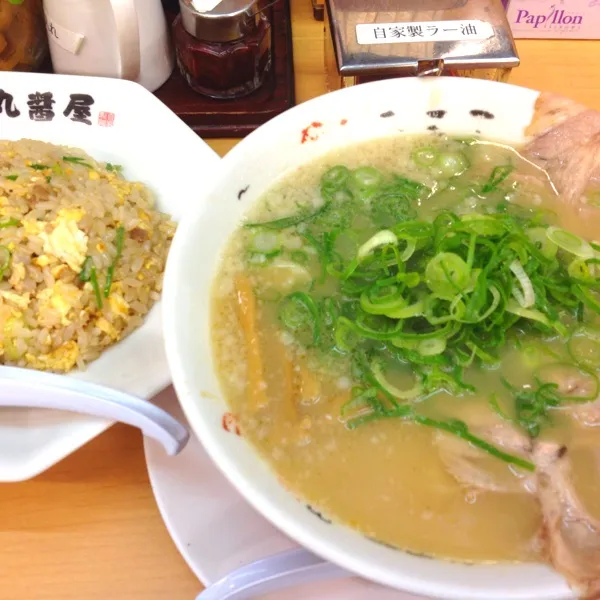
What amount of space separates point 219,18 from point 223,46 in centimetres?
9

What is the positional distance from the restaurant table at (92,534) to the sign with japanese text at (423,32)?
1.13 meters

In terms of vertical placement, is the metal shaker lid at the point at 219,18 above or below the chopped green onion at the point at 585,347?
above

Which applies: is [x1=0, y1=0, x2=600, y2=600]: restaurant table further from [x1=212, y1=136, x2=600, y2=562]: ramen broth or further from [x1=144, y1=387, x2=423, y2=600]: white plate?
[x1=212, y1=136, x2=600, y2=562]: ramen broth

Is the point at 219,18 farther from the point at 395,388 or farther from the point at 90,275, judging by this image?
the point at 395,388

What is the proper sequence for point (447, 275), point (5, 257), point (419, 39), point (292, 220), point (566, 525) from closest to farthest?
point (566, 525), point (447, 275), point (292, 220), point (5, 257), point (419, 39)

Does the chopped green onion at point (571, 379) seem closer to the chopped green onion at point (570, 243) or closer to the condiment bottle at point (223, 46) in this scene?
the chopped green onion at point (570, 243)

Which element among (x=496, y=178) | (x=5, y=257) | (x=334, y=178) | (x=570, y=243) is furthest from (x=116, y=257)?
(x=570, y=243)

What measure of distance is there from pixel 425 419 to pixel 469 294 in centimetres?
22

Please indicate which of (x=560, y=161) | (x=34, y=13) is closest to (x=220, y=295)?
(x=560, y=161)

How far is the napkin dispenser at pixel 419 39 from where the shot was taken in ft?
4.75

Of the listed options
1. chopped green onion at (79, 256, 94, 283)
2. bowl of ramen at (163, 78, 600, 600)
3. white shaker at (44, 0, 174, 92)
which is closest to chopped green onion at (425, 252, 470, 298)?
bowl of ramen at (163, 78, 600, 600)

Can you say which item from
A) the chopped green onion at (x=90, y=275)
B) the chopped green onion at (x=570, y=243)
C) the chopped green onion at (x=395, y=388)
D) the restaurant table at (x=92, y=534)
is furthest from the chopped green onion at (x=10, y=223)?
the chopped green onion at (x=570, y=243)

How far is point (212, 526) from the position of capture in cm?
104

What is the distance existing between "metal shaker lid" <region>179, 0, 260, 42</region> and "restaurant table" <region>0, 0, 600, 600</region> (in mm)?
1063
